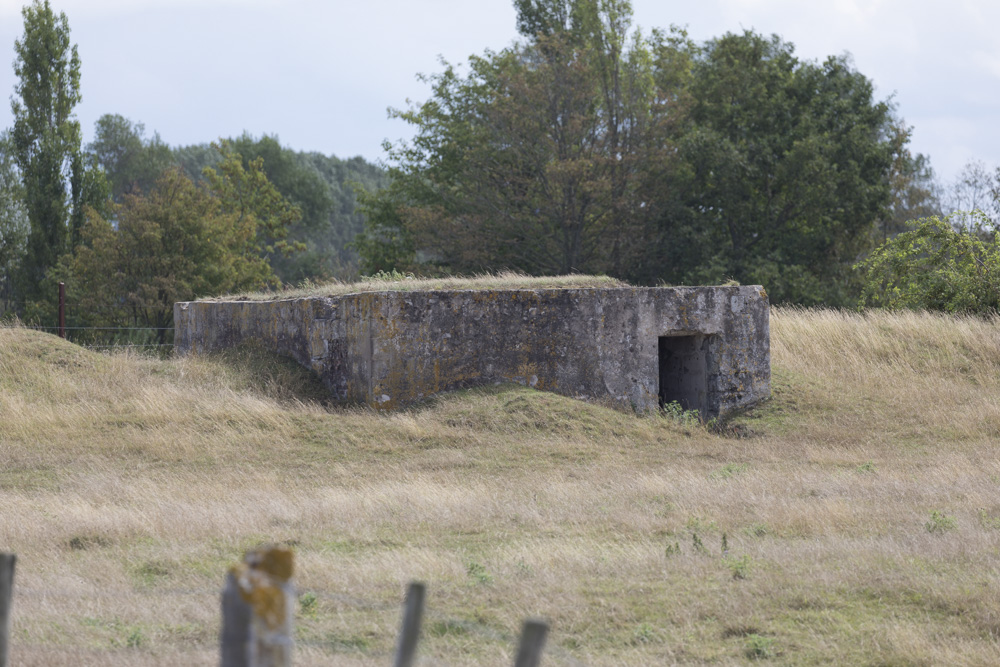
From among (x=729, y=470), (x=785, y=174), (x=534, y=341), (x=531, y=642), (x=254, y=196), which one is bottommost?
(x=729, y=470)

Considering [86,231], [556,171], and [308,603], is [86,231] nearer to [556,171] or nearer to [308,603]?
[556,171]

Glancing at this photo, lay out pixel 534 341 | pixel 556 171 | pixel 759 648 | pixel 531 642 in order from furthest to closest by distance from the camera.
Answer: pixel 556 171, pixel 534 341, pixel 759 648, pixel 531 642

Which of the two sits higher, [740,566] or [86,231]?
[86,231]

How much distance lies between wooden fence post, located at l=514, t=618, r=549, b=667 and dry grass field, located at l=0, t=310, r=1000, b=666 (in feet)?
7.68

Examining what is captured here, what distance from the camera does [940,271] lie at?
19.9 metres

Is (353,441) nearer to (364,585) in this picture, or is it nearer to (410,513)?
(410,513)

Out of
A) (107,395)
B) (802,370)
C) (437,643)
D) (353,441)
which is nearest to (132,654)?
(437,643)

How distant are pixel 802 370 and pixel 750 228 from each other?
44.6 ft

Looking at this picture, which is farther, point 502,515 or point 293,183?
point 293,183

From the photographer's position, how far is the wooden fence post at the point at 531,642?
2.06 metres

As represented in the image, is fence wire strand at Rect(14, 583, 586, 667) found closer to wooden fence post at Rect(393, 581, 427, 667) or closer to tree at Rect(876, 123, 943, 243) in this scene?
wooden fence post at Rect(393, 581, 427, 667)

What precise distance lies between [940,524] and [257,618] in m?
5.87

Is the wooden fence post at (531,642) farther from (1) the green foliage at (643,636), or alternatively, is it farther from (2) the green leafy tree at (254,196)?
(2) the green leafy tree at (254,196)

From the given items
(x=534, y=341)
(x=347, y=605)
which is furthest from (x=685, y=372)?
(x=347, y=605)
